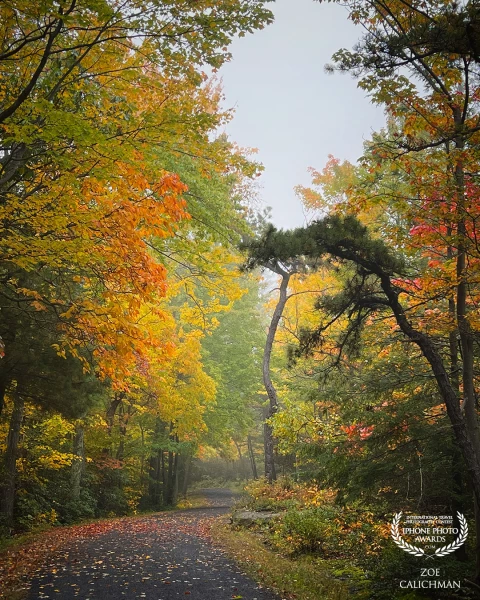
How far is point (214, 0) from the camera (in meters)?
4.93

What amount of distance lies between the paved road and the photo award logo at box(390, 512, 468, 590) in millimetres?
1939

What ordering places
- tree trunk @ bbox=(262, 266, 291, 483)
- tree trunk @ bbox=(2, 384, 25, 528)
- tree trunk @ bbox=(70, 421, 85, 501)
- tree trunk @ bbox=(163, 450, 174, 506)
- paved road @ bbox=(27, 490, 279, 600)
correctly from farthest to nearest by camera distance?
tree trunk @ bbox=(163, 450, 174, 506) < tree trunk @ bbox=(262, 266, 291, 483) < tree trunk @ bbox=(70, 421, 85, 501) < tree trunk @ bbox=(2, 384, 25, 528) < paved road @ bbox=(27, 490, 279, 600)

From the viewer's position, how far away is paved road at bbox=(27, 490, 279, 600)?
5352 millimetres

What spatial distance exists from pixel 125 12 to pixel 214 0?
1161mm

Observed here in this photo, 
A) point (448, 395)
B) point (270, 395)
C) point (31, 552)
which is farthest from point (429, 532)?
point (270, 395)

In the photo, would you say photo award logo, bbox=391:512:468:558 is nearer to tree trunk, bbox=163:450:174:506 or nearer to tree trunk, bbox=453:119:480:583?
tree trunk, bbox=453:119:480:583

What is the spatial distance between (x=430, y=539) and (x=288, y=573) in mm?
2325

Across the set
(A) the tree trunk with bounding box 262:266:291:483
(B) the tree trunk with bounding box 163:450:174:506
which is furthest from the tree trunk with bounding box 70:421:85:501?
(B) the tree trunk with bounding box 163:450:174:506

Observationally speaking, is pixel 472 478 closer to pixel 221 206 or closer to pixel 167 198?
pixel 167 198

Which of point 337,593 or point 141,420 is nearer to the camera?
point 337,593

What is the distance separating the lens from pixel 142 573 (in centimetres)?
641

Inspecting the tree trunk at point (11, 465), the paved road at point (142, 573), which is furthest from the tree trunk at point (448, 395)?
the tree trunk at point (11, 465)

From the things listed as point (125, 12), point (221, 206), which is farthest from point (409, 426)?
point (125, 12)

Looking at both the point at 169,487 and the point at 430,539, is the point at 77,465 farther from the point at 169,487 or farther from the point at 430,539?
the point at 430,539
